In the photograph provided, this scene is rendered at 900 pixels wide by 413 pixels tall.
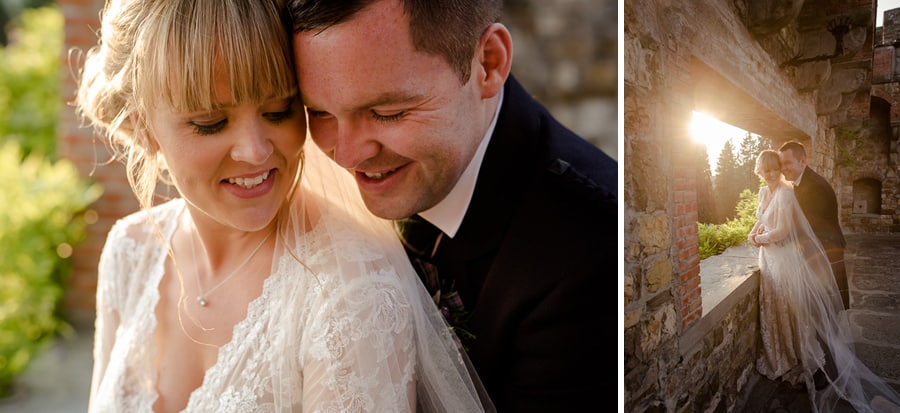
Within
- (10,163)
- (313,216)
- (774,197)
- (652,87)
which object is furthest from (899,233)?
(10,163)

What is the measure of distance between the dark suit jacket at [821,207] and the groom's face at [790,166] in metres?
0.02

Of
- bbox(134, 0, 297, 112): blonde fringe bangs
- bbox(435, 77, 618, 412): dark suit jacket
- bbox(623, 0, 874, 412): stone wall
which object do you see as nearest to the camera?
bbox(134, 0, 297, 112): blonde fringe bangs

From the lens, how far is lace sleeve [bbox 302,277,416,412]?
1.12m

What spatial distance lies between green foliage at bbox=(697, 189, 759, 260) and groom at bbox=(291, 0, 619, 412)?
1.49 ft

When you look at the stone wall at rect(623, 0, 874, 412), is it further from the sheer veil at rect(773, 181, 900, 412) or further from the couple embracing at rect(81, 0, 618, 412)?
the couple embracing at rect(81, 0, 618, 412)

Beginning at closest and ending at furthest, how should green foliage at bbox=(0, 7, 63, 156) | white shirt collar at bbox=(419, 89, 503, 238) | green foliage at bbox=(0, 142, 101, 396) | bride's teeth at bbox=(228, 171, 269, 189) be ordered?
bride's teeth at bbox=(228, 171, 269, 189) → white shirt collar at bbox=(419, 89, 503, 238) → green foliage at bbox=(0, 142, 101, 396) → green foliage at bbox=(0, 7, 63, 156)

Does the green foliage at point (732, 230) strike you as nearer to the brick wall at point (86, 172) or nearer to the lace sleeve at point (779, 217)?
the lace sleeve at point (779, 217)

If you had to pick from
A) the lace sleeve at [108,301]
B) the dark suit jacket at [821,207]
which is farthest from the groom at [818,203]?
the lace sleeve at [108,301]

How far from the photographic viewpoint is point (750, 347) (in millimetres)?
1780

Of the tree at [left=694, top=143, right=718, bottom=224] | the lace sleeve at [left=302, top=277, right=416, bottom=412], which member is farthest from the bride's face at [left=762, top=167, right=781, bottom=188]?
the lace sleeve at [left=302, top=277, right=416, bottom=412]

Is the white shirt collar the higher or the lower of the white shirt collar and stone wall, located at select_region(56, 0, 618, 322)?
the lower

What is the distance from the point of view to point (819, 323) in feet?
5.25

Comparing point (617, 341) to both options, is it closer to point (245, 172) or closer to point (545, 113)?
point (545, 113)

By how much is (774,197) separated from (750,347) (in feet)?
1.50
